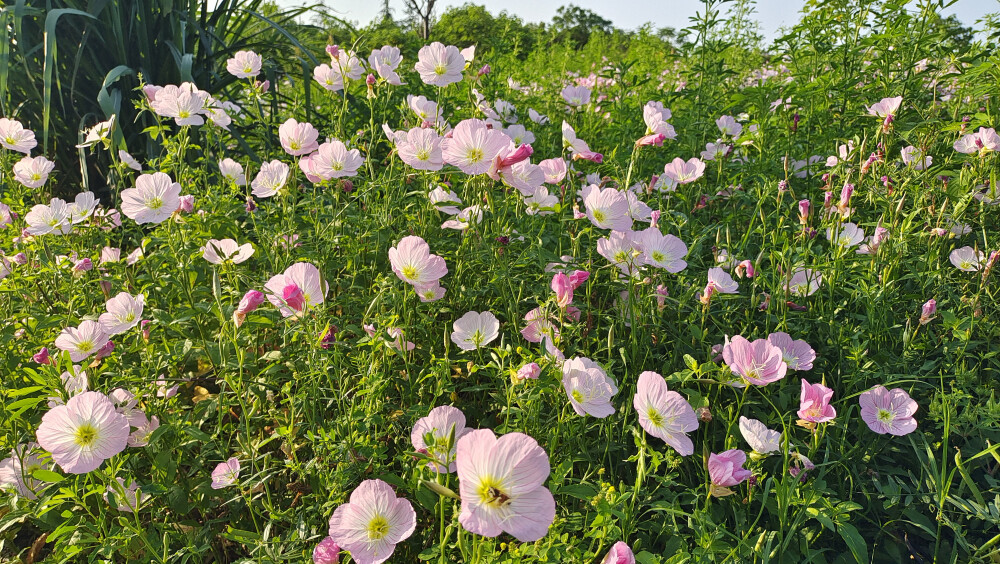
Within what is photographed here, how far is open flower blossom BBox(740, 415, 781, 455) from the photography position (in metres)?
1.31

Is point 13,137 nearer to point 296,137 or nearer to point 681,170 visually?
point 296,137

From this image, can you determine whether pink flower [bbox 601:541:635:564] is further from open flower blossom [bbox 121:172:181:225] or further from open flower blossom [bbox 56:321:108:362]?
open flower blossom [bbox 121:172:181:225]

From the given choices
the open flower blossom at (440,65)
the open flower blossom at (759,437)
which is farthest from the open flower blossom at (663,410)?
the open flower blossom at (440,65)

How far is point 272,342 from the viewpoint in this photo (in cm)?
191

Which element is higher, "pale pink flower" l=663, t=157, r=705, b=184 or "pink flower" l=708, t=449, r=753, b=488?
"pale pink flower" l=663, t=157, r=705, b=184

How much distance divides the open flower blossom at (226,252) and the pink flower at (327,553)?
0.71 meters

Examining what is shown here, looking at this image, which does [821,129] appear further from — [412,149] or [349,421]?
[349,421]

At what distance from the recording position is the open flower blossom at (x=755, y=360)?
1324 mm

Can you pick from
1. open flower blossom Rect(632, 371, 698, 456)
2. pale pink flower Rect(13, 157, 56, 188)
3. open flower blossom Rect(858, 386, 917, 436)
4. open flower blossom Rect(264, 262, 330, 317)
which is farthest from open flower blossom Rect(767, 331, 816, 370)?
pale pink flower Rect(13, 157, 56, 188)

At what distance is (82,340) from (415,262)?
84cm

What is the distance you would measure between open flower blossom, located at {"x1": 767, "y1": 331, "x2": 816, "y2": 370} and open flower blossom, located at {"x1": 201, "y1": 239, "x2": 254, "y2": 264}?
1.39 metres

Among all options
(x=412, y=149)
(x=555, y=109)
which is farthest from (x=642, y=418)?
(x=555, y=109)

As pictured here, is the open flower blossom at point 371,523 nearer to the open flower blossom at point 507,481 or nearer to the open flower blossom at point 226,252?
the open flower blossom at point 507,481

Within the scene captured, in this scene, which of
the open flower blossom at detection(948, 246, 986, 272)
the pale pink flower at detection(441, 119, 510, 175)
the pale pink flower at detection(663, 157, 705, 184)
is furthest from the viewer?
the pale pink flower at detection(663, 157, 705, 184)
